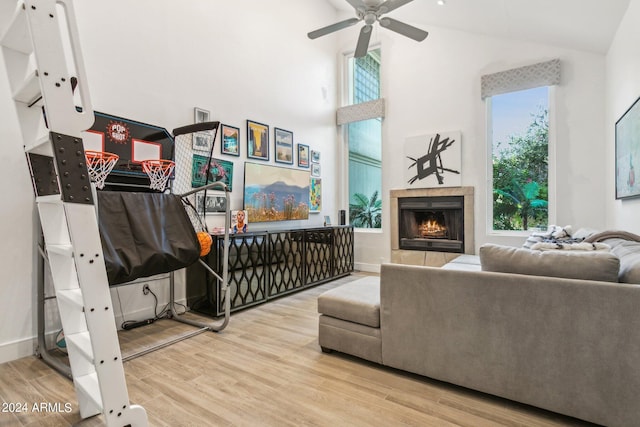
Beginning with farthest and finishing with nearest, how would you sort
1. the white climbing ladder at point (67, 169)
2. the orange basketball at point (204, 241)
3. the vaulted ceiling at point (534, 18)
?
the vaulted ceiling at point (534, 18) < the orange basketball at point (204, 241) < the white climbing ladder at point (67, 169)

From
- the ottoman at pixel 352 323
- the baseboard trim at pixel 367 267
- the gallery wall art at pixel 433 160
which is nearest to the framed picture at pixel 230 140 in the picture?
the ottoman at pixel 352 323

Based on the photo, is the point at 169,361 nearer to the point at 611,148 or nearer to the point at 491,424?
the point at 491,424

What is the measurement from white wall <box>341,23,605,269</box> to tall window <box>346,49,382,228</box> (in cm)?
21

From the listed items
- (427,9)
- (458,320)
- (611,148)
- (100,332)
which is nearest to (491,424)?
(458,320)

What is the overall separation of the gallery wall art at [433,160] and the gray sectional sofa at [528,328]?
2849 mm

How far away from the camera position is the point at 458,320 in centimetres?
188

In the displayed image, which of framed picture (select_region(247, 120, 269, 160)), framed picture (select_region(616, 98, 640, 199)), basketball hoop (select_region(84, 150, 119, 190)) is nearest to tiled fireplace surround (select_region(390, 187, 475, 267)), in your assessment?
framed picture (select_region(616, 98, 640, 199))

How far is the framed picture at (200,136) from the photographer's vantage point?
358cm

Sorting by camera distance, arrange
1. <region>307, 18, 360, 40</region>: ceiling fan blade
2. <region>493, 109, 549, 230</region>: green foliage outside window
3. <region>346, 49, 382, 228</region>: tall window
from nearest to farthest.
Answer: <region>307, 18, 360, 40</region>: ceiling fan blade
<region>493, 109, 549, 230</region>: green foliage outside window
<region>346, 49, 382, 228</region>: tall window

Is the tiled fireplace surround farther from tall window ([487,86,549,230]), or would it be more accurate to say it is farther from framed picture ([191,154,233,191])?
framed picture ([191,154,233,191])

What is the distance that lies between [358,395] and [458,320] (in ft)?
2.41

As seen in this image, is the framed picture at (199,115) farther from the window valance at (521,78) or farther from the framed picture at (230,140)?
the window valance at (521,78)

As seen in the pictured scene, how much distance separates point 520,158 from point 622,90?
5.19 ft

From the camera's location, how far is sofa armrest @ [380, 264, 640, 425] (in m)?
1.53
